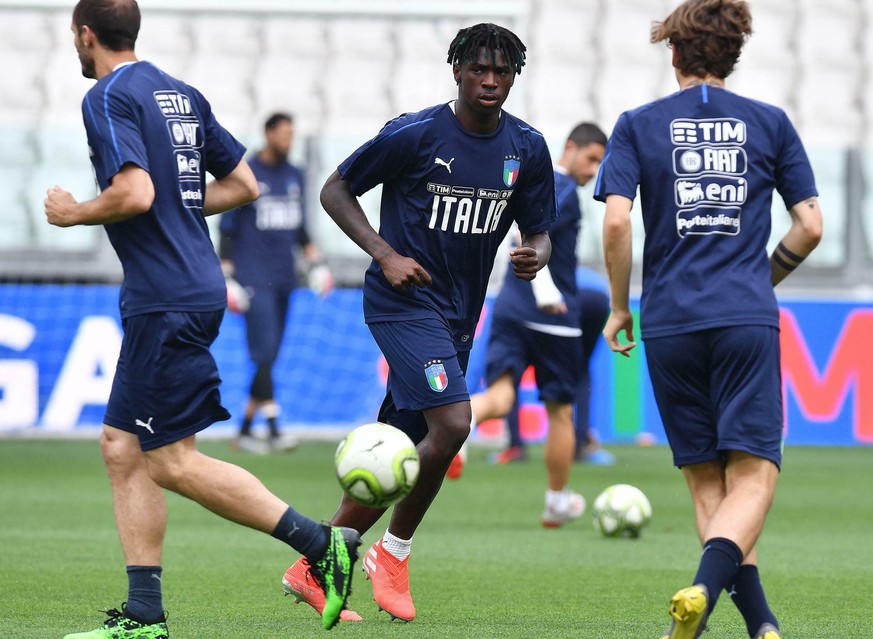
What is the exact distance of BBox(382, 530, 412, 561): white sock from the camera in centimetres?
544

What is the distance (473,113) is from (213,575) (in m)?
2.33

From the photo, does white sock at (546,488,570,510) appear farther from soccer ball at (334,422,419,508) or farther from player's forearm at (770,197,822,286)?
player's forearm at (770,197,822,286)

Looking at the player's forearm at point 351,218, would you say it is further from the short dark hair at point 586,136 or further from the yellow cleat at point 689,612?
the short dark hair at point 586,136

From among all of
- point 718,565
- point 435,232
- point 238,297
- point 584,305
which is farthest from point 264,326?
point 718,565

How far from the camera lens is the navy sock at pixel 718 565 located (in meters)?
4.28

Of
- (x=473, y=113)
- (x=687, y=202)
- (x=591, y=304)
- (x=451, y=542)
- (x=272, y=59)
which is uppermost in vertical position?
(x=272, y=59)

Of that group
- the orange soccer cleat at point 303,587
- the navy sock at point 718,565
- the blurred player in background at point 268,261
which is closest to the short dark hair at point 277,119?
the blurred player in background at point 268,261

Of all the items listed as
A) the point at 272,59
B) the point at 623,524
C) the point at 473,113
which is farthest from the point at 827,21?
the point at 473,113

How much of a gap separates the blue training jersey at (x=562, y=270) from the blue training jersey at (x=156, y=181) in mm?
Result: 3688

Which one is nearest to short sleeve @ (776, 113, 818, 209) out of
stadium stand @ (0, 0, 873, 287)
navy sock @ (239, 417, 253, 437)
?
navy sock @ (239, 417, 253, 437)

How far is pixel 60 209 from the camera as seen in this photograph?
15.0ft

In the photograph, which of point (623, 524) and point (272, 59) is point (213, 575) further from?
point (272, 59)

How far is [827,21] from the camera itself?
1656 cm

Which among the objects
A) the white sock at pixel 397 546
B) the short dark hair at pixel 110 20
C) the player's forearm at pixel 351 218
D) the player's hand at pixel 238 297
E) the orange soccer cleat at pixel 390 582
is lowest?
the orange soccer cleat at pixel 390 582
